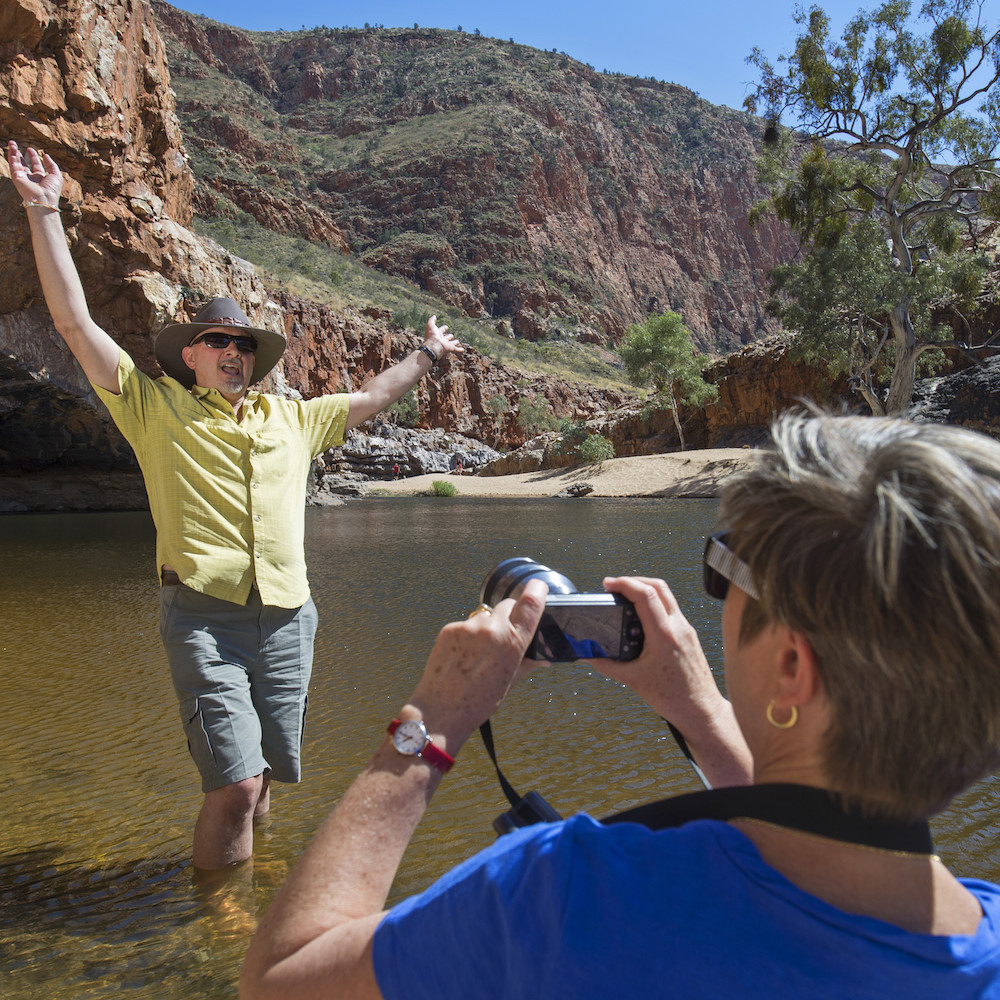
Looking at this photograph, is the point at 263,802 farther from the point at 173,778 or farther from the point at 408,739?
the point at 408,739

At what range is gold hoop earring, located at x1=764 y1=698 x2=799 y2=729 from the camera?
3.02 ft

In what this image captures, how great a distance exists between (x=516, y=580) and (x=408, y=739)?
0.34 metres

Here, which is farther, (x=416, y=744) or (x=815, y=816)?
(x=416, y=744)

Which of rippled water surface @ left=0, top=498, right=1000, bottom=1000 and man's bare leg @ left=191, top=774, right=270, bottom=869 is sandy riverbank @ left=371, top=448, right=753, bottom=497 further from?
man's bare leg @ left=191, top=774, right=270, bottom=869

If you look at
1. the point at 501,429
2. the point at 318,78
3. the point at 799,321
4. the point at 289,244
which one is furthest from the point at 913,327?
the point at 318,78

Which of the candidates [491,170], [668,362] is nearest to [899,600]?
[668,362]

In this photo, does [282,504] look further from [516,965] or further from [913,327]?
[913,327]

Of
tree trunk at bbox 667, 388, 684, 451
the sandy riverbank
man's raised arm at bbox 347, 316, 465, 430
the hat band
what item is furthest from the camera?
tree trunk at bbox 667, 388, 684, 451

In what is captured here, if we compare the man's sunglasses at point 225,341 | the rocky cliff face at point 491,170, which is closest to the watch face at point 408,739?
the man's sunglasses at point 225,341

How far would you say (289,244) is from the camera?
70.2 meters

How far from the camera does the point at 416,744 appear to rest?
39.8 inches

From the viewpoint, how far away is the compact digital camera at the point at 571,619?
1.18 m

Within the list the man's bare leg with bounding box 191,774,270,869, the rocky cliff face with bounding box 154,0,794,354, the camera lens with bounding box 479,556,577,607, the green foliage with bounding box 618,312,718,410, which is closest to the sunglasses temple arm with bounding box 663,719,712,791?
the camera lens with bounding box 479,556,577,607

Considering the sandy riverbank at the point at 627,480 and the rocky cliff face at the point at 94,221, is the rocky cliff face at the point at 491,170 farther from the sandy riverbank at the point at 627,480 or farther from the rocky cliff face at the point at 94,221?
the rocky cliff face at the point at 94,221
